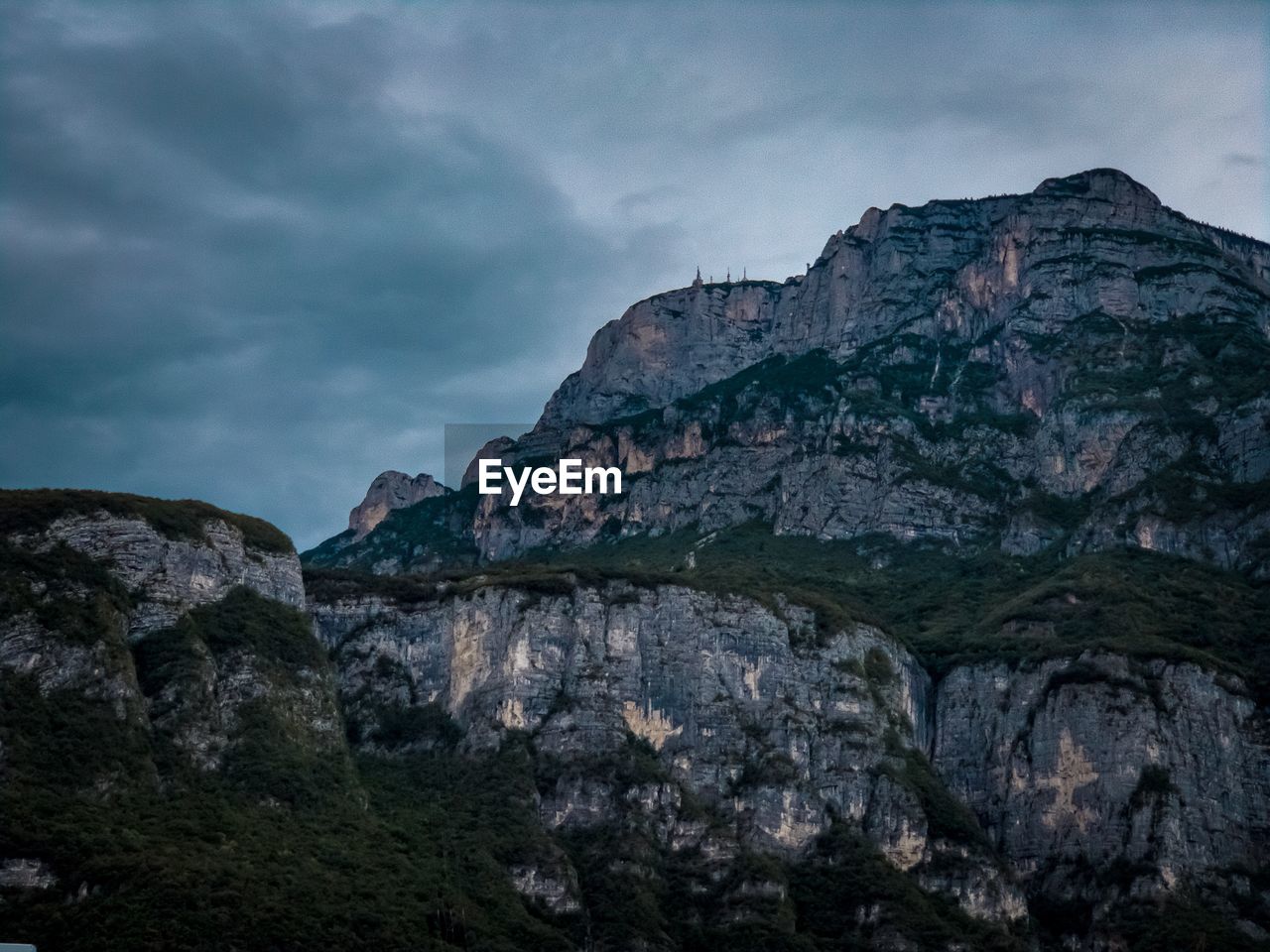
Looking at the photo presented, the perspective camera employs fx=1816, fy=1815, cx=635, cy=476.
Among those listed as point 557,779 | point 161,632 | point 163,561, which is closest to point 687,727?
point 557,779

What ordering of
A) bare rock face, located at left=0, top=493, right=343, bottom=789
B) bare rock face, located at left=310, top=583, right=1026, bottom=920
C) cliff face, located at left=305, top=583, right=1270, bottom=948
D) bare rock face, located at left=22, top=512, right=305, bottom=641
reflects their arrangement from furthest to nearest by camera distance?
bare rock face, located at left=310, top=583, right=1026, bottom=920 < cliff face, located at left=305, top=583, right=1270, bottom=948 < bare rock face, located at left=22, top=512, right=305, bottom=641 < bare rock face, located at left=0, top=493, right=343, bottom=789

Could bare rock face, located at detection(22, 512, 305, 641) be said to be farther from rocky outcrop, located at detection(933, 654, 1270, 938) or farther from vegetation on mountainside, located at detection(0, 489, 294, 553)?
rocky outcrop, located at detection(933, 654, 1270, 938)

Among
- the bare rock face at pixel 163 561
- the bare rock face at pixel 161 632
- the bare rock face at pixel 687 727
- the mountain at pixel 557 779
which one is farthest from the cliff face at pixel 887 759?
the bare rock face at pixel 163 561

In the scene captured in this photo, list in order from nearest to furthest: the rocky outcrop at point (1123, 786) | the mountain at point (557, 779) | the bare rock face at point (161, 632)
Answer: the mountain at point (557, 779) → the bare rock face at point (161, 632) → the rocky outcrop at point (1123, 786)

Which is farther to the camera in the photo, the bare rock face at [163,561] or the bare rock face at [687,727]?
the bare rock face at [687,727]

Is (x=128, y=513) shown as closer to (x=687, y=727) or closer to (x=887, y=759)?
(x=687, y=727)

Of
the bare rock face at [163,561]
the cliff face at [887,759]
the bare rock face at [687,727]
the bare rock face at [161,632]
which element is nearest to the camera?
the bare rock face at [161,632]

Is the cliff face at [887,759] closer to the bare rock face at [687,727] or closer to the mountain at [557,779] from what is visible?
the bare rock face at [687,727]

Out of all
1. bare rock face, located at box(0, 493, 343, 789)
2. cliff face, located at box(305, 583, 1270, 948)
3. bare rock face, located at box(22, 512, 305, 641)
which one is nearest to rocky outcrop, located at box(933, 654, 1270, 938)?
cliff face, located at box(305, 583, 1270, 948)

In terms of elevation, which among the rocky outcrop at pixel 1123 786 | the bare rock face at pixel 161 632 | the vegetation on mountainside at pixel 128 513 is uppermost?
the vegetation on mountainside at pixel 128 513
